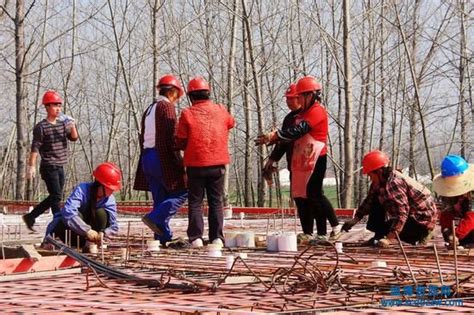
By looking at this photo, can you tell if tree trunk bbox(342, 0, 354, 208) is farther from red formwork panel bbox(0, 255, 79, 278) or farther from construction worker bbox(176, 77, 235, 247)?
red formwork panel bbox(0, 255, 79, 278)

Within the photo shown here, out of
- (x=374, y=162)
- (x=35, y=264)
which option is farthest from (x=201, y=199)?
(x=35, y=264)

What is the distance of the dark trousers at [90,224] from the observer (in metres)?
6.61

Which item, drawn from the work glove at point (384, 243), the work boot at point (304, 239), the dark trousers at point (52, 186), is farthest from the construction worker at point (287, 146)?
the dark trousers at point (52, 186)

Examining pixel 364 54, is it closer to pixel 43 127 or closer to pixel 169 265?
pixel 43 127

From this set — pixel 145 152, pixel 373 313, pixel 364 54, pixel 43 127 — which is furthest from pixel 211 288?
pixel 364 54

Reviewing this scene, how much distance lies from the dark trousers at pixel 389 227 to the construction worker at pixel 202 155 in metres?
1.29

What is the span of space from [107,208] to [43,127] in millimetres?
2425

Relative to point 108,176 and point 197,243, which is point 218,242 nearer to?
point 197,243

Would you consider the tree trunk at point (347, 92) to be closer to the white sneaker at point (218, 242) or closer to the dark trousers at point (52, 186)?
the dark trousers at point (52, 186)

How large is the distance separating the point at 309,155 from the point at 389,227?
90cm

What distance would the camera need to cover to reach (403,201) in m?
6.44

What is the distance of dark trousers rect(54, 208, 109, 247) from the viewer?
661 centimetres

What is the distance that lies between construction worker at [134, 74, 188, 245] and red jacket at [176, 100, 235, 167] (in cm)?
26

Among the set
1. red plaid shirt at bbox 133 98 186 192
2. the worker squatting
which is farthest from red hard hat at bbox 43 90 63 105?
red plaid shirt at bbox 133 98 186 192
